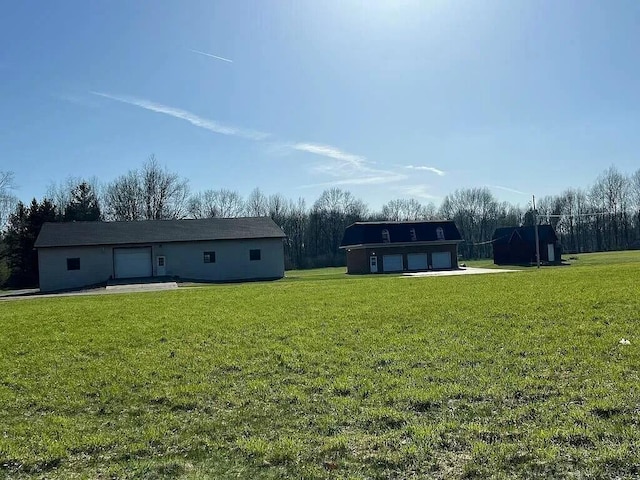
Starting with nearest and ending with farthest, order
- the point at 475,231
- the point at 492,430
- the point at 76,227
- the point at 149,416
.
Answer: the point at 492,430
the point at 149,416
the point at 76,227
the point at 475,231

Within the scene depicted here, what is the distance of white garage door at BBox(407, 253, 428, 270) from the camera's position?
168 feet

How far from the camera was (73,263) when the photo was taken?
1486 inches

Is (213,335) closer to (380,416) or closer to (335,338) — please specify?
(335,338)

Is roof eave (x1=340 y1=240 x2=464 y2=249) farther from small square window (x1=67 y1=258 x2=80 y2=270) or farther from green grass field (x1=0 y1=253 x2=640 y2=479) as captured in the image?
green grass field (x1=0 y1=253 x2=640 y2=479)

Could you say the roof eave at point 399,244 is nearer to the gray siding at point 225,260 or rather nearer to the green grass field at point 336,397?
the gray siding at point 225,260

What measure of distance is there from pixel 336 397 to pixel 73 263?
119 ft

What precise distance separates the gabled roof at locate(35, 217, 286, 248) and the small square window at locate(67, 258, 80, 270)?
1094mm

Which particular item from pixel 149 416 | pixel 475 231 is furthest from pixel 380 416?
pixel 475 231

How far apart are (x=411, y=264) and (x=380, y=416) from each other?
1845 inches

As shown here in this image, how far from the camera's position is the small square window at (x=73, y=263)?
123 ft

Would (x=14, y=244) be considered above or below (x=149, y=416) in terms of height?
above

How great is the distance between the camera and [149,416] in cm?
565

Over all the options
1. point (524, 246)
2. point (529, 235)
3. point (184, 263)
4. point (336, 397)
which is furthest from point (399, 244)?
point (336, 397)

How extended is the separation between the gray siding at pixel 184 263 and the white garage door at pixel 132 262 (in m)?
0.42
